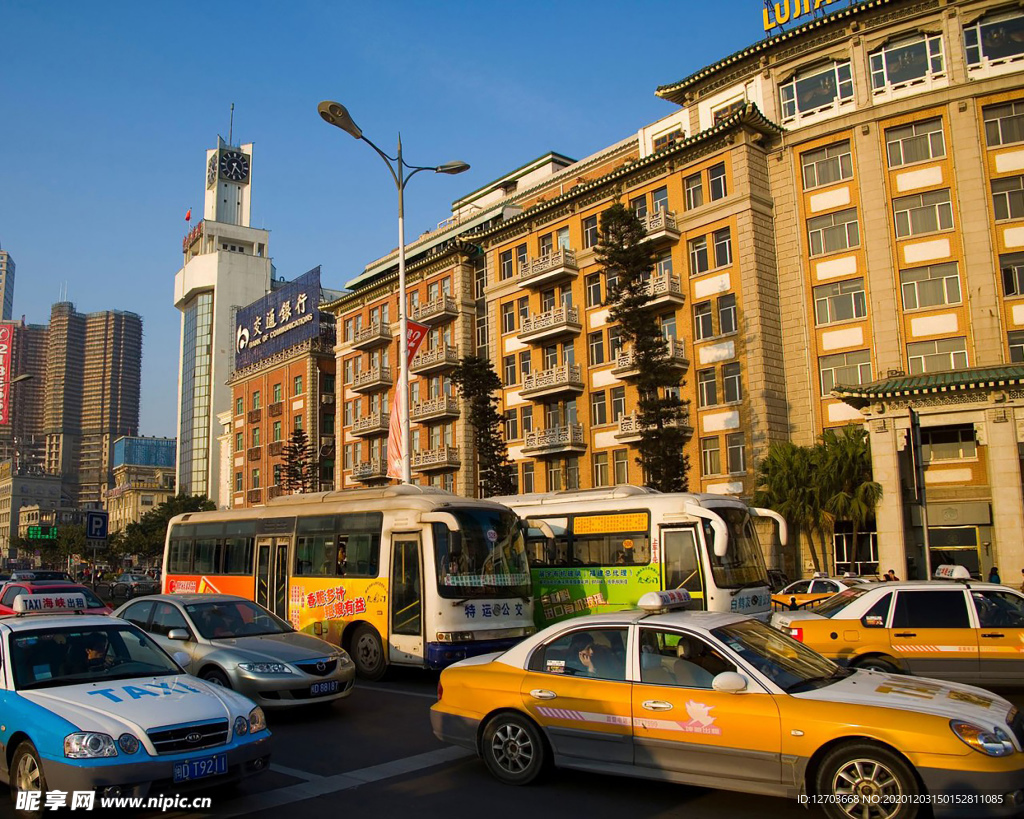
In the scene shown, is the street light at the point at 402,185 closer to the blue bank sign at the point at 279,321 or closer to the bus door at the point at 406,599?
the bus door at the point at 406,599

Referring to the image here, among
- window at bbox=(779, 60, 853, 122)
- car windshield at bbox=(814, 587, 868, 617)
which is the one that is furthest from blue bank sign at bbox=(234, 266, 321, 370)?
car windshield at bbox=(814, 587, 868, 617)

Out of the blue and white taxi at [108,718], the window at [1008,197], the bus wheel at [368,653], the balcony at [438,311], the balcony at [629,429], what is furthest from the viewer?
the balcony at [438,311]

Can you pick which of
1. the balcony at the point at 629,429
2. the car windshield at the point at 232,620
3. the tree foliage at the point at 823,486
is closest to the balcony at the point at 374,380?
the balcony at the point at 629,429

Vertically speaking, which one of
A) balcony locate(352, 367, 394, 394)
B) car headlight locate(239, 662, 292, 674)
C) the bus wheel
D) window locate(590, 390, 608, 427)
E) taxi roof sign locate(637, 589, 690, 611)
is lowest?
the bus wheel

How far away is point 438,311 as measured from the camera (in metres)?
49.9

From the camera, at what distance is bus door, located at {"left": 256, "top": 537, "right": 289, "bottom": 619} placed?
1656cm

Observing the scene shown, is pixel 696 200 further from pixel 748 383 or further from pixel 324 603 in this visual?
pixel 324 603

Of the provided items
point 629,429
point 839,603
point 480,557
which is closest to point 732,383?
point 629,429

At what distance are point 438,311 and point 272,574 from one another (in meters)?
34.3

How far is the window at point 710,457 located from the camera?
3578 cm

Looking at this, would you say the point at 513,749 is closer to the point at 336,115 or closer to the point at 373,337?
the point at 336,115

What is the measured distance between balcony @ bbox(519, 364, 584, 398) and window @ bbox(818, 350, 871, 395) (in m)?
11.8

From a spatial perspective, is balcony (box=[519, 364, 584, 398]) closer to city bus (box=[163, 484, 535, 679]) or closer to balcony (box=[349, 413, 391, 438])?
balcony (box=[349, 413, 391, 438])

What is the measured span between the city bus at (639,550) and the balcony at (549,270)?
25.9 metres
